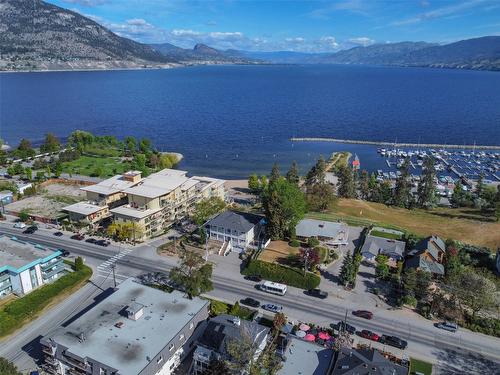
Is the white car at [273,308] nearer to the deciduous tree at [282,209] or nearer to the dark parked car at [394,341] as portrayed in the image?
the dark parked car at [394,341]

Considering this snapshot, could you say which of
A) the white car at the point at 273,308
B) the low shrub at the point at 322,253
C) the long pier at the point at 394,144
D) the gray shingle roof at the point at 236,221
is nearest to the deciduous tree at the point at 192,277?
the white car at the point at 273,308

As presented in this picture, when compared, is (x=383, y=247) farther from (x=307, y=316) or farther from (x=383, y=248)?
(x=307, y=316)

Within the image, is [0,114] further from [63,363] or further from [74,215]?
[63,363]

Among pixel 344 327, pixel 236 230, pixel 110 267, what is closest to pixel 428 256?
pixel 344 327

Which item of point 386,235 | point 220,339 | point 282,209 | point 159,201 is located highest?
point 282,209

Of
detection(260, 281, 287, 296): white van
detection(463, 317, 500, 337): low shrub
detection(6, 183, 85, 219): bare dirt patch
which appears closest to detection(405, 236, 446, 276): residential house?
detection(463, 317, 500, 337): low shrub

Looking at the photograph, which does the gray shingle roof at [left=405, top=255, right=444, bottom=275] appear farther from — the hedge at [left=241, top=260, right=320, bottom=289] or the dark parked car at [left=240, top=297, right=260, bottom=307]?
the dark parked car at [left=240, top=297, right=260, bottom=307]

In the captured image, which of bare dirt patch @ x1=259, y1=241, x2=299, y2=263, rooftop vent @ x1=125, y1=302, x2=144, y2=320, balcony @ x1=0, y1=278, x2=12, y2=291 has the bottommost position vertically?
bare dirt patch @ x1=259, y1=241, x2=299, y2=263
